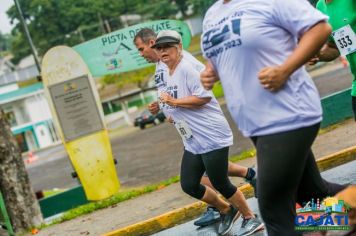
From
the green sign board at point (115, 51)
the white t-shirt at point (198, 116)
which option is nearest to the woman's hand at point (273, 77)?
the white t-shirt at point (198, 116)

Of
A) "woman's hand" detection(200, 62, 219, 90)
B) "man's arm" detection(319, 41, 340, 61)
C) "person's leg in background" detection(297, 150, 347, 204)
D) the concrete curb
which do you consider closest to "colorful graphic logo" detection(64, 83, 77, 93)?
the concrete curb

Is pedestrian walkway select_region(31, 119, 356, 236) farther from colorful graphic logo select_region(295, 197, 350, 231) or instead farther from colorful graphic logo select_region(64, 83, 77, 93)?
colorful graphic logo select_region(295, 197, 350, 231)

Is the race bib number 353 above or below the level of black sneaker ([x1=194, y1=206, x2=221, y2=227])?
above

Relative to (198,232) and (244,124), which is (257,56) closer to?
(244,124)

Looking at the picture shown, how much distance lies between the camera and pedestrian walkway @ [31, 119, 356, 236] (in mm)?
6449

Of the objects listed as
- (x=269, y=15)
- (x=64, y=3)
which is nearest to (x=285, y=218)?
(x=269, y=15)

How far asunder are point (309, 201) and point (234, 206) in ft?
5.50

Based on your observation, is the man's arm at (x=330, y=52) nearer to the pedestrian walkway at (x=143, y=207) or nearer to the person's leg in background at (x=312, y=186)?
the person's leg in background at (x=312, y=186)

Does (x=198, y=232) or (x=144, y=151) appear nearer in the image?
(x=198, y=232)

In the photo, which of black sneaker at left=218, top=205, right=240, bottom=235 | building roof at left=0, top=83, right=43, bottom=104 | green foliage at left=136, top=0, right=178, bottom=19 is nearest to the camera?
black sneaker at left=218, top=205, right=240, bottom=235

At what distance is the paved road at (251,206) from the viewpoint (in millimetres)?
5059

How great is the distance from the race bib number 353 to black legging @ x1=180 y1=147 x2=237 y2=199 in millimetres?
1207

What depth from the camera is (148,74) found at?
5069 cm

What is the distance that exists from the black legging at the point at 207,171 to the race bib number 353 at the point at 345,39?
1.21 m
